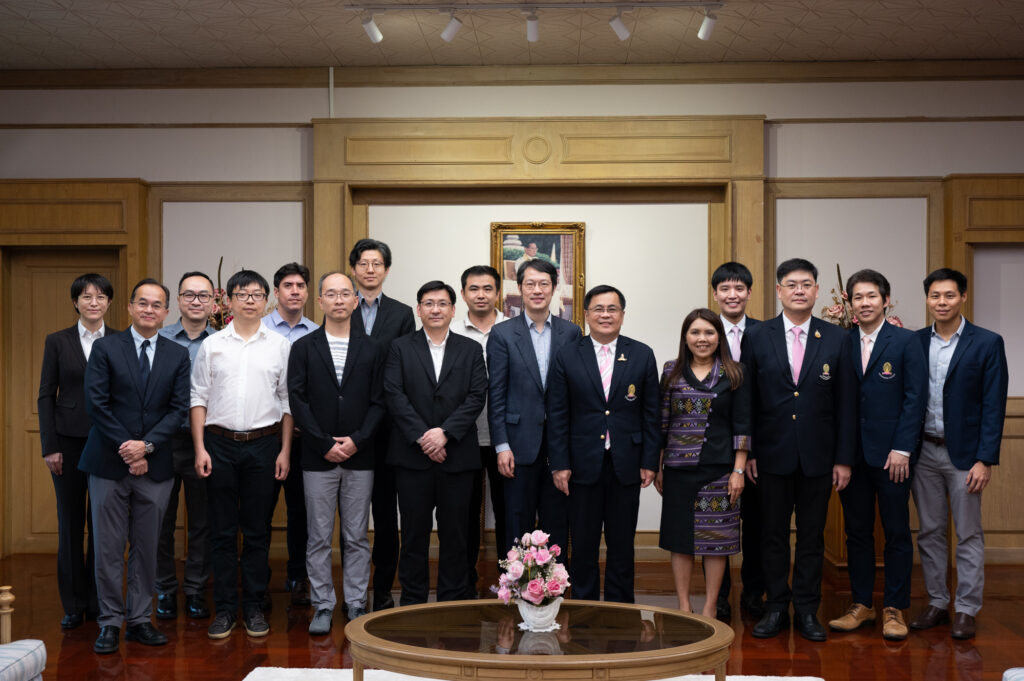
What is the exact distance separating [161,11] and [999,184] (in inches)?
196

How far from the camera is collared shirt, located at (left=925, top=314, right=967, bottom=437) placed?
175 inches

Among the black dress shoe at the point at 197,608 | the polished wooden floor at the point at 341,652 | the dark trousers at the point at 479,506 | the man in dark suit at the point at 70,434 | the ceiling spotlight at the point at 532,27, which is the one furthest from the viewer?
the ceiling spotlight at the point at 532,27

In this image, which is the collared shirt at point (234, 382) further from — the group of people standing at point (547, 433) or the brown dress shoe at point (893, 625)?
the brown dress shoe at point (893, 625)

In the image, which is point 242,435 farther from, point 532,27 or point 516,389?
point 532,27

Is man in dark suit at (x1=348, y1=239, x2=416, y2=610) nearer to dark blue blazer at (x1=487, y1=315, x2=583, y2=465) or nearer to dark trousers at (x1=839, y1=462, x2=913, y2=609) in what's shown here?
dark blue blazer at (x1=487, y1=315, x2=583, y2=465)

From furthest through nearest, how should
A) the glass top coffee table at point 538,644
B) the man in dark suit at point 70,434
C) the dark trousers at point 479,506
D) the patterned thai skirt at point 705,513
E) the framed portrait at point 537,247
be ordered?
the framed portrait at point 537,247 → the dark trousers at point 479,506 → the man in dark suit at point 70,434 → the patterned thai skirt at point 705,513 → the glass top coffee table at point 538,644

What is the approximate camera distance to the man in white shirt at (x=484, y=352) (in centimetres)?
469

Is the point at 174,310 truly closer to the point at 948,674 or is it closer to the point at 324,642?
the point at 324,642

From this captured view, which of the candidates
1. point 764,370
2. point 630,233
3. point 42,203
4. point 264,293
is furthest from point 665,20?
point 42,203

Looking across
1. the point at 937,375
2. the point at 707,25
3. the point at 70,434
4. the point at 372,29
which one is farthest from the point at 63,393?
the point at 937,375

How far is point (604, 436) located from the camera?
4238 millimetres

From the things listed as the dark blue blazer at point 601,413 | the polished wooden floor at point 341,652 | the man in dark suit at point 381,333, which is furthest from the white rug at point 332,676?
the dark blue blazer at point 601,413

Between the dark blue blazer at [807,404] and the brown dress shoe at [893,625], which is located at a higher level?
the dark blue blazer at [807,404]

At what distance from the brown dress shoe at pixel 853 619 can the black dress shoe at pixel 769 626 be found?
0.27 meters
